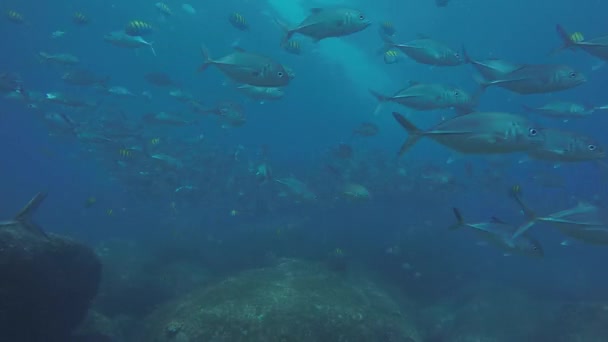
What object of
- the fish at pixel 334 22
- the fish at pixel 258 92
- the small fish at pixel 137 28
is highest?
the fish at pixel 334 22

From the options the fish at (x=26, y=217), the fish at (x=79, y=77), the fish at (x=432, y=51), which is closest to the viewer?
the fish at (x=26, y=217)

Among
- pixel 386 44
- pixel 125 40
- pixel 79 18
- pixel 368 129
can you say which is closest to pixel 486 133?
pixel 386 44

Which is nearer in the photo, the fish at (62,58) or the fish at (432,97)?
the fish at (432,97)

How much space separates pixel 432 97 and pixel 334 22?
218 cm

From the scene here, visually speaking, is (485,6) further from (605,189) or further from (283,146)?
(283,146)

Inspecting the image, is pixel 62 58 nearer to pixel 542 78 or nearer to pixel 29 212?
pixel 29 212

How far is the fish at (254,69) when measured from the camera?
570 centimetres

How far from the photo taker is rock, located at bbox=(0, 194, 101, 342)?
6.05 m

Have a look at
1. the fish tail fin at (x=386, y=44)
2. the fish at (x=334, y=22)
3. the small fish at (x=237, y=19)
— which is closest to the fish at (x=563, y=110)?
the fish tail fin at (x=386, y=44)

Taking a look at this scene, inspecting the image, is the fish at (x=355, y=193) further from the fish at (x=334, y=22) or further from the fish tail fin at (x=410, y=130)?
the fish tail fin at (x=410, y=130)

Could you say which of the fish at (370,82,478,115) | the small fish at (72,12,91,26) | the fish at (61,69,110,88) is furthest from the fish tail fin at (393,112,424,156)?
the fish at (61,69,110,88)

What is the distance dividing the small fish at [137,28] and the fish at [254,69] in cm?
606

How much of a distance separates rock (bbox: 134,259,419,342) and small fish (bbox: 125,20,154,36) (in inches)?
292

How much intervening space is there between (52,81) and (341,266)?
51.7 meters
